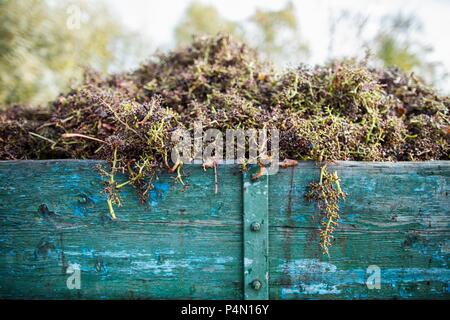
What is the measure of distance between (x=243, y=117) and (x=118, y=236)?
668mm

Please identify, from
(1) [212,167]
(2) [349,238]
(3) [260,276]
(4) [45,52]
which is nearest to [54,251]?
(1) [212,167]

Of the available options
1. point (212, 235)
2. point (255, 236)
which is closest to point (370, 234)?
point (255, 236)

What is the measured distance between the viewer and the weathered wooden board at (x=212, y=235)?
1433 millimetres

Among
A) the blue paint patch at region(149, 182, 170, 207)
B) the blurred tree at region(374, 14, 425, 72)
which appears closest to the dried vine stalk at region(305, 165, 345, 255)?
the blue paint patch at region(149, 182, 170, 207)

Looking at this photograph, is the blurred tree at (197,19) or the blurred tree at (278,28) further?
the blurred tree at (197,19)

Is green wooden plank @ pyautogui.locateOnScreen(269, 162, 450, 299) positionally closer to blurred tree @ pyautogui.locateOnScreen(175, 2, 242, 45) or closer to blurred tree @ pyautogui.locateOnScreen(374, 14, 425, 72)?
blurred tree @ pyautogui.locateOnScreen(374, 14, 425, 72)

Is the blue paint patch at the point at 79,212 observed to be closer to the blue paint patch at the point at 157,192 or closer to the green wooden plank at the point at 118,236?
the green wooden plank at the point at 118,236

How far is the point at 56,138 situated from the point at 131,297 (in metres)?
0.79

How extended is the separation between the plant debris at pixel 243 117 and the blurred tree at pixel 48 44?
266 centimetres

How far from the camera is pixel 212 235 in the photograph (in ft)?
4.73

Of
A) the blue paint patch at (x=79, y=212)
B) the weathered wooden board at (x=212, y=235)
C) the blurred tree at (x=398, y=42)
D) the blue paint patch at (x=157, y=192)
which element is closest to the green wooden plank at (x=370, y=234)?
the weathered wooden board at (x=212, y=235)

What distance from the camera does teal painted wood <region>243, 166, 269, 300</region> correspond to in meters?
1.41

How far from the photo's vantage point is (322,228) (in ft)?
4.68
